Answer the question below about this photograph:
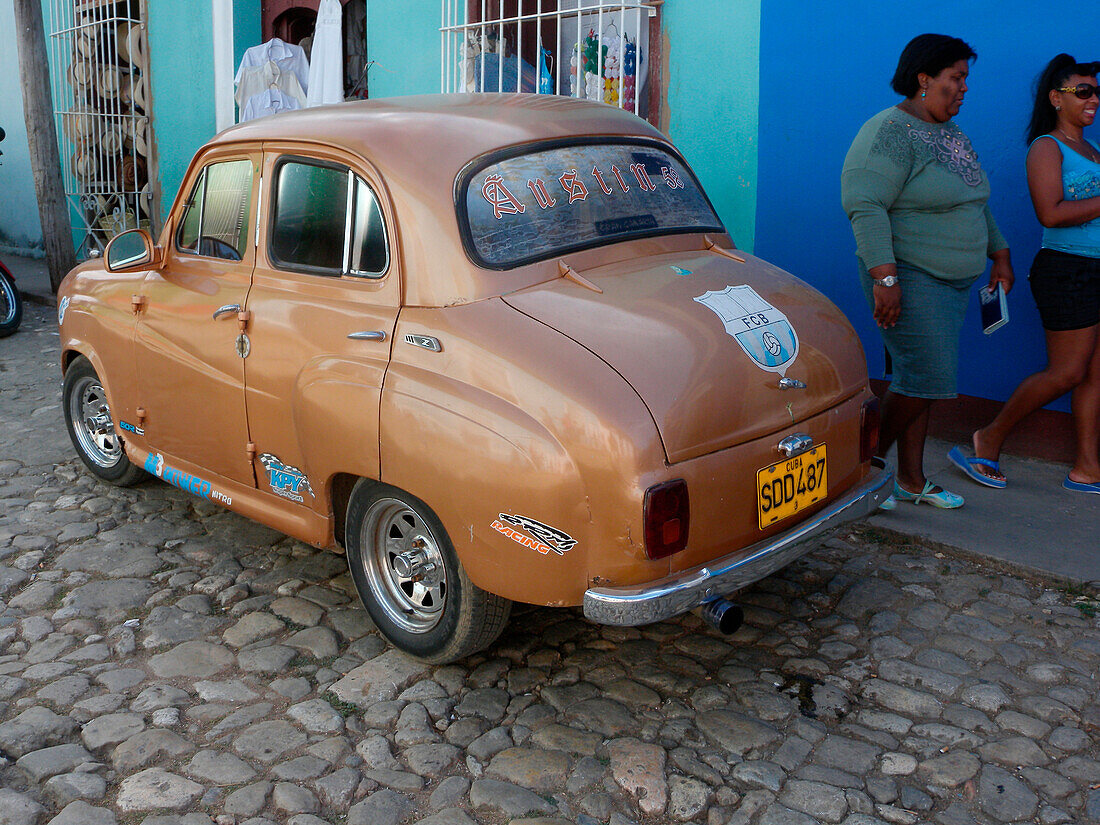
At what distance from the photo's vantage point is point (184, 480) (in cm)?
441

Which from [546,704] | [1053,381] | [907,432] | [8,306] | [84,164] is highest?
[84,164]

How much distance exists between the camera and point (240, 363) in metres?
3.91

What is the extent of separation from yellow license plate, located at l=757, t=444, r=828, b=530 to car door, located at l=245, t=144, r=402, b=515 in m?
1.27

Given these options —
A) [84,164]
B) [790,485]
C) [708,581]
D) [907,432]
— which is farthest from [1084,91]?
[84,164]

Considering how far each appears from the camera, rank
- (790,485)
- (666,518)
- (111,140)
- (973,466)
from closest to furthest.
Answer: (666,518) < (790,485) < (973,466) < (111,140)

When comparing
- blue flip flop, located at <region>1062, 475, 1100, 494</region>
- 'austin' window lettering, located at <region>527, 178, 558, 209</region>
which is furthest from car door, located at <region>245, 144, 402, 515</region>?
blue flip flop, located at <region>1062, 475, 1100, 494</region>

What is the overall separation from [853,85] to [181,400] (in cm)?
414

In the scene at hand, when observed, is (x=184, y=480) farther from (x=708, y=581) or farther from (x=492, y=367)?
(x=708, y=581)

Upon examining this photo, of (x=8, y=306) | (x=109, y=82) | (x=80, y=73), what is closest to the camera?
(x=8, y=306)

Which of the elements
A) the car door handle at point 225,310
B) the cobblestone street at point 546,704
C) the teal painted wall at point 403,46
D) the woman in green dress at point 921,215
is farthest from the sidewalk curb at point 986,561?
the teal painted wall at point 403,46

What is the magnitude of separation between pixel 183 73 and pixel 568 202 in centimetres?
893

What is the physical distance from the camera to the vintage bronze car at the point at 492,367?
293 cm

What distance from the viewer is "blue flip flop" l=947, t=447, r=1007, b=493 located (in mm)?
5121

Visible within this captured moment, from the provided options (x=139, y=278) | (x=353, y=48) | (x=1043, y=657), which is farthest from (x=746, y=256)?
(x=353, y=48)
